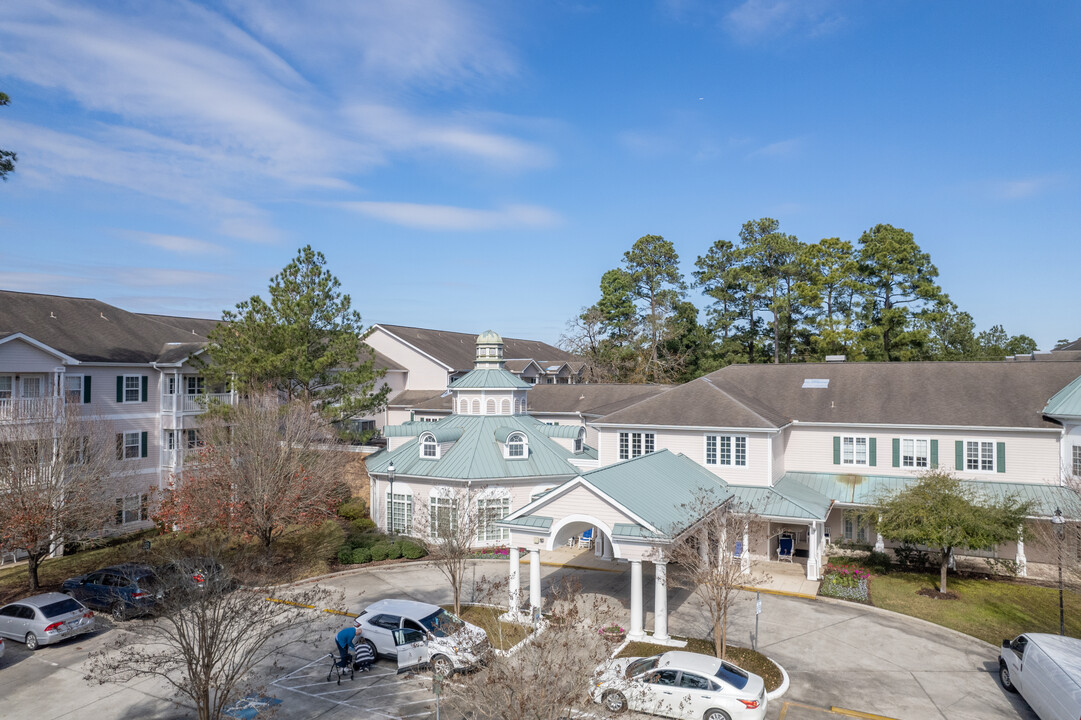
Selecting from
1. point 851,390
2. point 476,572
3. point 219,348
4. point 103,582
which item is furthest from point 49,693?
point 851,390

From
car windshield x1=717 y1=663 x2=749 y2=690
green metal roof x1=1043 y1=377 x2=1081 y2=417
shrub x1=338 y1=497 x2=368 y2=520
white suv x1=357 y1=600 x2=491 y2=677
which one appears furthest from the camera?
shrub x1=338 y1=497 x2=368 y2=520

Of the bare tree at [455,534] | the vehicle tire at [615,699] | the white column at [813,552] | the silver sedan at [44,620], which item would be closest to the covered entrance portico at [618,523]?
the bare tree at [455,534]

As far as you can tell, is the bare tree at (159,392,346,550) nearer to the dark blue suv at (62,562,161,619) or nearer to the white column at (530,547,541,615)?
the dark blue suv at (62,562,161,619)

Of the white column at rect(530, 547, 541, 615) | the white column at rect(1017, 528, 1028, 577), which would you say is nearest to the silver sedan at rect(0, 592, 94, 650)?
the white column at rect(530, 547, 541, 615)

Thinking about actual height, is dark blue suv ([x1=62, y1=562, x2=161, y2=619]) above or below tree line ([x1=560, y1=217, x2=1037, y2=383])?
below

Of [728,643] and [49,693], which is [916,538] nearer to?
[728,643]

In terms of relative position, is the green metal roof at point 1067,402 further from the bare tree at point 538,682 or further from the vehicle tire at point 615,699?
the bare tree at point 538,682
